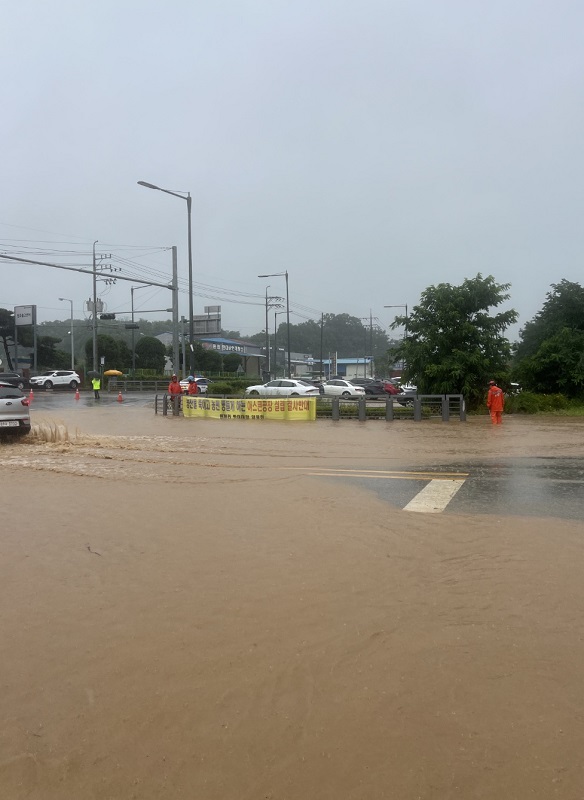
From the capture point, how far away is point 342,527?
7.95 m

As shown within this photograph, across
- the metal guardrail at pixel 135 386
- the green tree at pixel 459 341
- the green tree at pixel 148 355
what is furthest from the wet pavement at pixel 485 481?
the green tree at pixel 148 355

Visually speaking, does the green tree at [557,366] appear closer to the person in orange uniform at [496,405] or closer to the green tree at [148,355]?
the person in orange uniform at [496,405]

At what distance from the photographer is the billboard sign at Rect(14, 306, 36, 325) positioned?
64231mm

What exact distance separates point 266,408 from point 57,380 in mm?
34916

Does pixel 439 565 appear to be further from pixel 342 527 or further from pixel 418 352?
pixel 418 352

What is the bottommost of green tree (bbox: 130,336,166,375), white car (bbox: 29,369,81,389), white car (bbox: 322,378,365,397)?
white car (bbox: 322,378,365,397)

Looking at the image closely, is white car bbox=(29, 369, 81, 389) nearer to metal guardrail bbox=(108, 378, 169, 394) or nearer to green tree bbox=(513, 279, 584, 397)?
metal guardrail bbox=(108, 378, 169, 394)

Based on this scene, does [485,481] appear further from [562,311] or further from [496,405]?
[562,311]

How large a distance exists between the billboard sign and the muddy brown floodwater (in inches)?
2302

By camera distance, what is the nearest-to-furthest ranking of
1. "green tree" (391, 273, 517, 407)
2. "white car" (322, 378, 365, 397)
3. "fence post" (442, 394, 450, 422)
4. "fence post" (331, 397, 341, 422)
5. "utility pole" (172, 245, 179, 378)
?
"fence post" (442, 394, 450, 422) → "fence post" (331, 397, 341, 422) → "green tree" (391, 273, 517, 407) → "utility pole" (172, 245, 179, 378) → "white car" (322, 378, 365, 397)

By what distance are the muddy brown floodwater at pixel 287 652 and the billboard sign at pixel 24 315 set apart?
5846 cm

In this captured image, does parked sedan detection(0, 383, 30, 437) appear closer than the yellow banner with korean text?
Yes

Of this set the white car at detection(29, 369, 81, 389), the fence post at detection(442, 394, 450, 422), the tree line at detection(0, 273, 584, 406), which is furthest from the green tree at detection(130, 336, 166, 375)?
the fence post at detection(442, 394, 450, 422)

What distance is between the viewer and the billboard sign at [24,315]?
211 ft
